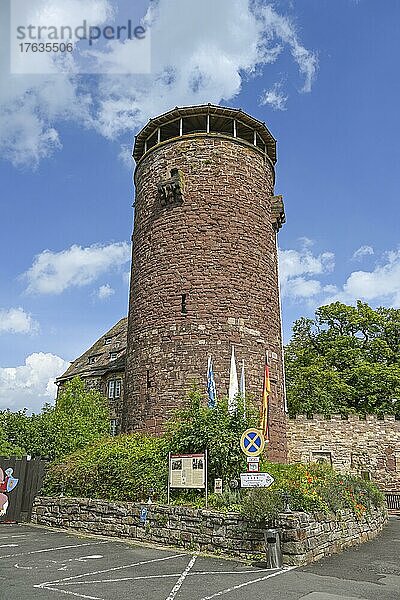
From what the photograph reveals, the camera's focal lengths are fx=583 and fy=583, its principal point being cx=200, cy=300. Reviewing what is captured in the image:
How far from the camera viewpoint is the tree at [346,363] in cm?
3494

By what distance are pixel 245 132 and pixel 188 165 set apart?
11.7ft

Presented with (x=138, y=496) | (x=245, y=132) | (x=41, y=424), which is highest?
(x=245, y=132)

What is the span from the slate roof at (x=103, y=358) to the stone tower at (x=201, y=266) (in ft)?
41.2

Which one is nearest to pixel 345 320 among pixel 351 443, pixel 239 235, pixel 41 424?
pixel 351 443

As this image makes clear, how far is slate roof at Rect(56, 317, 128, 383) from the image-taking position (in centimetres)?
3647

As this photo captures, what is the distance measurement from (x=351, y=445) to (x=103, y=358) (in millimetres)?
17386

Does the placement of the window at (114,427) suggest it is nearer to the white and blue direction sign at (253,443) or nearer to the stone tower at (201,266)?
the stone tower at (201,266)

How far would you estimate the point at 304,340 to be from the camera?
131ft

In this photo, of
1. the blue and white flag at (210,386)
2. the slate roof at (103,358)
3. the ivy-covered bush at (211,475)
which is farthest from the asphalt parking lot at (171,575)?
the slate roof at (103,358)

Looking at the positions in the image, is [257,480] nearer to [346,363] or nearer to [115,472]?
[115,472]

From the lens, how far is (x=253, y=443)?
1188 cm

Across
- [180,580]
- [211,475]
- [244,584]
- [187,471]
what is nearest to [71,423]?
[187,471]

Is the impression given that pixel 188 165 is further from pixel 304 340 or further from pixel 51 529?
pixel 304 340

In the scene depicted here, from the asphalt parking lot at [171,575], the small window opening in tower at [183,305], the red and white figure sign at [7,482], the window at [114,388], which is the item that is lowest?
the asphalt parking lot at [171,575]
